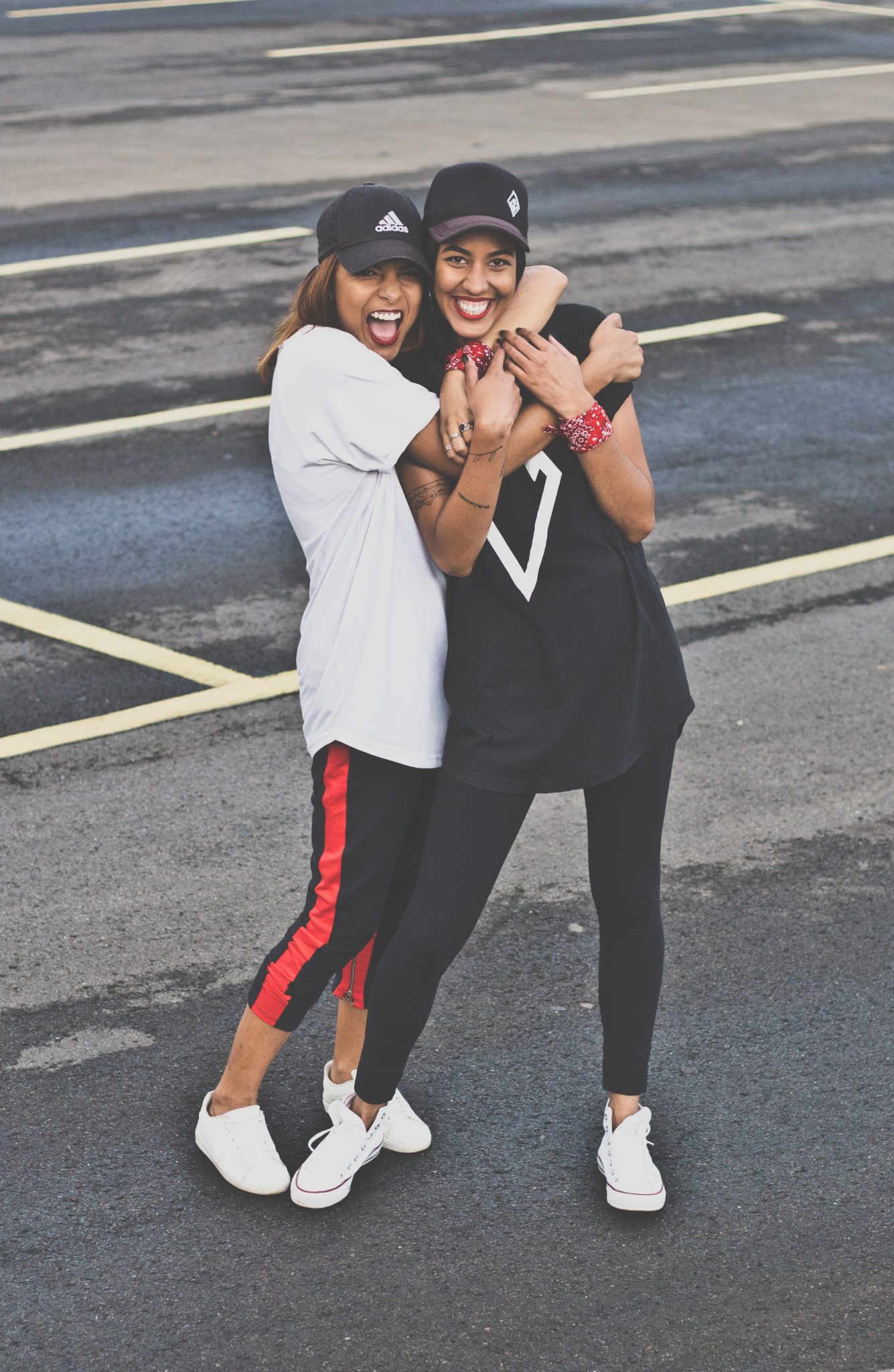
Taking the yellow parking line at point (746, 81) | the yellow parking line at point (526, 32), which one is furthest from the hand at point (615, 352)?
the yellow parking line at point (526, 32)

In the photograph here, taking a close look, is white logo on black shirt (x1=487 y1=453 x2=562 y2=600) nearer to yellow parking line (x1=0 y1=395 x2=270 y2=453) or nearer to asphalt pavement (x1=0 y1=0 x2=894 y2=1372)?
asphalt pavement (x1=0 y1=0 x2=894 y2=1372)

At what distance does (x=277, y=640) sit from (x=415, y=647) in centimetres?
305

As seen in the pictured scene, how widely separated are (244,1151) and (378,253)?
1.93 meters

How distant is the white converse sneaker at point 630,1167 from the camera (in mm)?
3484

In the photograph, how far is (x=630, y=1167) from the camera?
351 centimetres

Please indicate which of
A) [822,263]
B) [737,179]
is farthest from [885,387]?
[737,179]

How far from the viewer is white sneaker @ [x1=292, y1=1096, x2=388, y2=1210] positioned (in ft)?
11.4

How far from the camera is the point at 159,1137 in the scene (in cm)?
370

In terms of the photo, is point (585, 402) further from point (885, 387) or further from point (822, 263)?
point (822, 263)

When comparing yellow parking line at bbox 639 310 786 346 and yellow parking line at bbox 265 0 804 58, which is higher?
yellow parking line at bbox 265 0 804 58

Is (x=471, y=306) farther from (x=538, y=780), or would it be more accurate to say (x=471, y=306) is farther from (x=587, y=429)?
(x=538, y=780)

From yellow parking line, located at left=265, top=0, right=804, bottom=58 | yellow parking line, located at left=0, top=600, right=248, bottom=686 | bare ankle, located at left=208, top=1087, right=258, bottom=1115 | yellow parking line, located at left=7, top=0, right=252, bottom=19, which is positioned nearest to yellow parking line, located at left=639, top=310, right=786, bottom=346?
yellow parking line, located at left=0, top=600, right=248, bottom=686

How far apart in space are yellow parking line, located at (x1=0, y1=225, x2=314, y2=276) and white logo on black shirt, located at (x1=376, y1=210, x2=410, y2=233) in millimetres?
8496

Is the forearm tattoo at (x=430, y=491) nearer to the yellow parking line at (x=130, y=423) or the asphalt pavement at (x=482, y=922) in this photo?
the asphalt pavement at (x=482, y=922)
